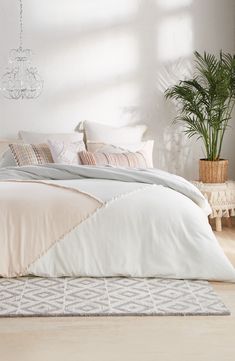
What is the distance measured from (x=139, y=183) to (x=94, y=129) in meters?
1.73

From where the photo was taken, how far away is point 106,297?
384 cm

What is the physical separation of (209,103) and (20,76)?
1.80 meters

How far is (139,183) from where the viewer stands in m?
4.65

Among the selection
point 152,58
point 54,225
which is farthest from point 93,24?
point 54,225

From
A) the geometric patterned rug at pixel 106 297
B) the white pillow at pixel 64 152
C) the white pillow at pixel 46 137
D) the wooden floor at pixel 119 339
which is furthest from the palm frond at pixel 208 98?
the wooden floor at pixel 119 339

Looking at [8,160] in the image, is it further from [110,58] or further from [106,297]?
[106,297]

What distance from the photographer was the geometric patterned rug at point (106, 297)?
3.60 meters

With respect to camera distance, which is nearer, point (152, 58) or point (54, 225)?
point (54, 225)

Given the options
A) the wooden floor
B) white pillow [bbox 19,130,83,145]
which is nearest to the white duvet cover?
the wooden floor

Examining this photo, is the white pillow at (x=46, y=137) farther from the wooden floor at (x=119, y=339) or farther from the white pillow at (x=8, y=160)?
the wooden floor at (x=119, y=339)

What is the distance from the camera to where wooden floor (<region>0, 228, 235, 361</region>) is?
3035 mm

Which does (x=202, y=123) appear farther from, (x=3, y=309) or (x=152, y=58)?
(x=3, y=309)

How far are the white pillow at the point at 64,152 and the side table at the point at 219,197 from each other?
1182mm

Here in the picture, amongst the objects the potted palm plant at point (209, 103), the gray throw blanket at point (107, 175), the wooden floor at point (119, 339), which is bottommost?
the wooden floor at point (119, 339)
